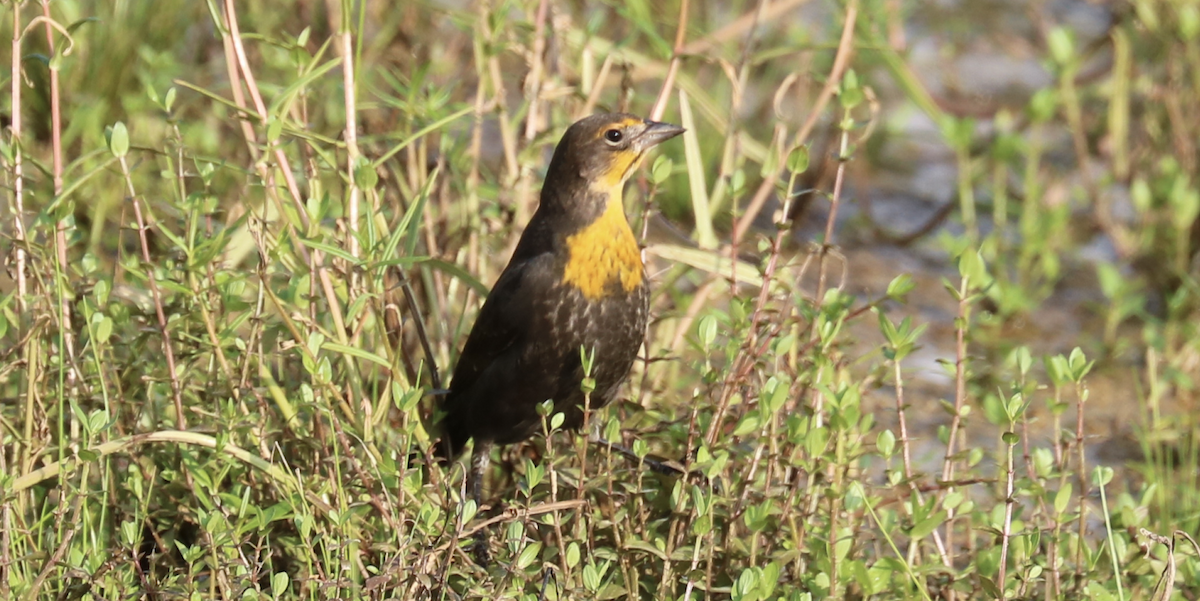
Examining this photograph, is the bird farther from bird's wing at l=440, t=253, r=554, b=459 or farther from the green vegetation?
the green vegetation

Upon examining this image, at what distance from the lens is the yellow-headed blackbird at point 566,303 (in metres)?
3.26

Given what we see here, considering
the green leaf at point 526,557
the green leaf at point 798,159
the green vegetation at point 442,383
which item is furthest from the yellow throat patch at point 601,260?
the green leaf at point 526,557

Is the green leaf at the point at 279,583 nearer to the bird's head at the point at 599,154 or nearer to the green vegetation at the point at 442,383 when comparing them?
the green vegetation at the point at 442,383

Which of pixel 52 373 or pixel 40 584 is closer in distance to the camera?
pixel 40 584

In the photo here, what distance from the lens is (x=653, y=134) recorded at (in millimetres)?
3518

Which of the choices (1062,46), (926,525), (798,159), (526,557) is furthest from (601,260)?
Result: (1062,46)

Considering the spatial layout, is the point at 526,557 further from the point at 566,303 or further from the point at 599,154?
the point at 599,154

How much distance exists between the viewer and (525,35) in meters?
4.28

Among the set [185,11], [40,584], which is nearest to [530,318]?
[40,584]

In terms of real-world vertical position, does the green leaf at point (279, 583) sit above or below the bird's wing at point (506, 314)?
below

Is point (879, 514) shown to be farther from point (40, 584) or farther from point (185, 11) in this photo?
point (185, 11)

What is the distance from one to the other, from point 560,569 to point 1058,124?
180 inches

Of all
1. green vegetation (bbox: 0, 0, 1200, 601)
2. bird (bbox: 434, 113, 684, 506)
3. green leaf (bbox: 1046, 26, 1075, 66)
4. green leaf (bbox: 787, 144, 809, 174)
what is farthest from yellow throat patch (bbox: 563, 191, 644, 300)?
green leaf (bbox: 1046, 26, 1075, 66)

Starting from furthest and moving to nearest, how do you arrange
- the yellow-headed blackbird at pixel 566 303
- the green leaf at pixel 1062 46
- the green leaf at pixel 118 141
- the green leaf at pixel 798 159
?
the green leaf at pixel 1062 46 → the yellow-headed blackbird at pixel 566 303 → the green leaf at pixel 798 159 → the green leaf at pixel 118 141
